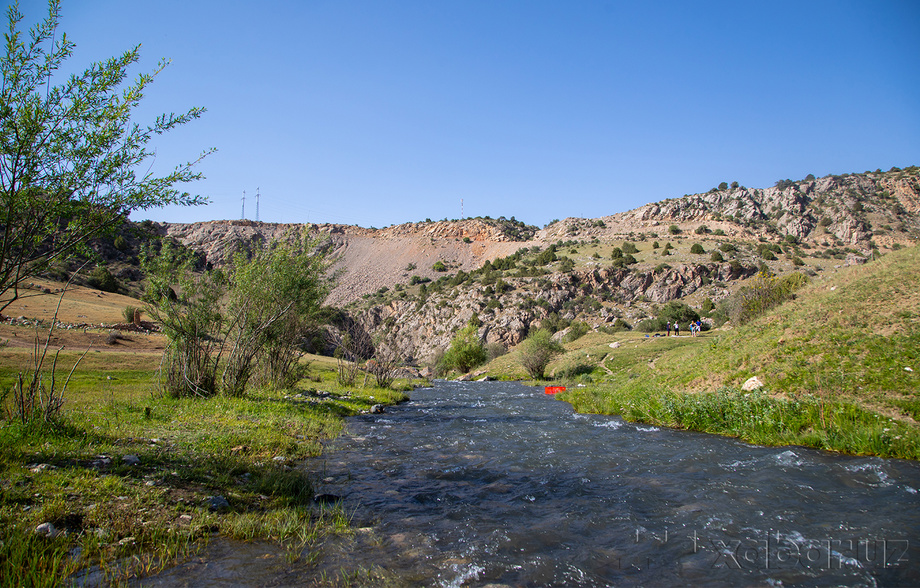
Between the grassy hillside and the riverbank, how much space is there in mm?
10671

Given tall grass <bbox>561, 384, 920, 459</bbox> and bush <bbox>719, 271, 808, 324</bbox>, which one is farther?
bush <bbox>719, 271, 808, 324</bbox>

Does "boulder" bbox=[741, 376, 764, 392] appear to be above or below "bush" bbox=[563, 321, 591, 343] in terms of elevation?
above

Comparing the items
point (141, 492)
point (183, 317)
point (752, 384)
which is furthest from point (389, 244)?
point (141, 492)

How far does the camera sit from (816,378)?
11719mm

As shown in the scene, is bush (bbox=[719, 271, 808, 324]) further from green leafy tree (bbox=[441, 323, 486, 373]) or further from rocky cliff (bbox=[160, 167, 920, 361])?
green leafy tree (bbox=[441, 323, 486, 373])

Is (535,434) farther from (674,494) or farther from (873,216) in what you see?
(873,216)

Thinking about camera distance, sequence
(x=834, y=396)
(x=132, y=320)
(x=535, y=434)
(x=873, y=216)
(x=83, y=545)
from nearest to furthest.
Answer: (x=83, y=545), (x=834, y=396), (x=535, y=434), (x=132, y=320), (x=873, y=216)

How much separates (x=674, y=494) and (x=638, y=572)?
317cm

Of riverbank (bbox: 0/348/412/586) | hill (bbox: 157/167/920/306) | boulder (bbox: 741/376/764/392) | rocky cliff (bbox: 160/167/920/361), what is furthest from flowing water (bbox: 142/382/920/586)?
hill (bbox: 157/167/920/306)

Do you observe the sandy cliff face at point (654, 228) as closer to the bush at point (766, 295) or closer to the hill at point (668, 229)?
the hill at point (668, 229)

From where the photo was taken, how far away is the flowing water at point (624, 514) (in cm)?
471

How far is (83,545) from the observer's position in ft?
14.5

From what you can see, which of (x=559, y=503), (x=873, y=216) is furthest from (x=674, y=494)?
(x=873, y=216)

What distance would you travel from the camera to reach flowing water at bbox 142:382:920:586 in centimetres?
471
